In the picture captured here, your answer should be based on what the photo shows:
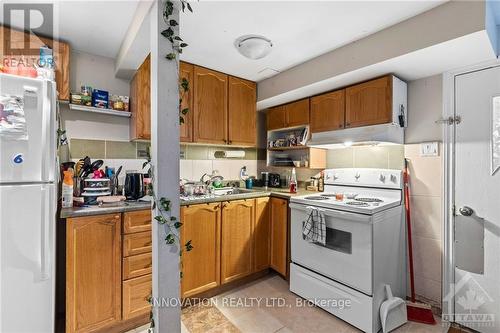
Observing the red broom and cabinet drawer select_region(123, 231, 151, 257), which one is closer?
cabinet drawer select_region(123, 231, 151, 257)

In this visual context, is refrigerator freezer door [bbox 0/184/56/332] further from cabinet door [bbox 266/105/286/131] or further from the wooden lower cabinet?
cabinet door [bbox 266/105/286/131]

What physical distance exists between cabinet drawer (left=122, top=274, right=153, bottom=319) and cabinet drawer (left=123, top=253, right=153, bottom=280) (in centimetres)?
4

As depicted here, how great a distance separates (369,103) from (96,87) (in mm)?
2372

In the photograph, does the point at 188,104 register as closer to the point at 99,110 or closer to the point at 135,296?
the point at 99,110

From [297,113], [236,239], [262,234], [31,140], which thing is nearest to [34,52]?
[31,140]

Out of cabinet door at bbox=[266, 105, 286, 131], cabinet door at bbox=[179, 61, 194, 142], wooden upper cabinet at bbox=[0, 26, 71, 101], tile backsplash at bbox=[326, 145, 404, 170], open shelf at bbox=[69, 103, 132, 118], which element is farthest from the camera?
cabinet door at bbox=[266, 105, 286, 131]

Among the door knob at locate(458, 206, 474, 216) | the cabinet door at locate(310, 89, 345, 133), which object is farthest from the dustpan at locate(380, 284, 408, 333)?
the cabinet door at locate(310, 89, 345, 133)

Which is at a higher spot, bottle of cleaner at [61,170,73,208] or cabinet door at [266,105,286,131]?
cabinet door at [266,105,286,131]

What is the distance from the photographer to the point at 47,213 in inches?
54.4

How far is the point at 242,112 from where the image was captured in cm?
275

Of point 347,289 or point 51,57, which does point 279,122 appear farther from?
point 51,57

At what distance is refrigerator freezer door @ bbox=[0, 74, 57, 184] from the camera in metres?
1.28

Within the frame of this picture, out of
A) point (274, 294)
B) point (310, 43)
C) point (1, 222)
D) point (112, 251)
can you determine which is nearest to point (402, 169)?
point (310, 43)

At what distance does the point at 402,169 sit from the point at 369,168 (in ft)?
0.92
